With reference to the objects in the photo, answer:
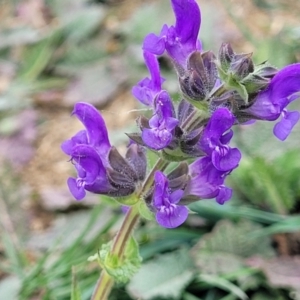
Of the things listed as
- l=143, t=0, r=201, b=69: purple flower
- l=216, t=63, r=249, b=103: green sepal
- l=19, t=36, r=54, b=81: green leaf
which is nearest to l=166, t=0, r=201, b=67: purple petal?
l=143, t=0, r=201, b=69: purple flower

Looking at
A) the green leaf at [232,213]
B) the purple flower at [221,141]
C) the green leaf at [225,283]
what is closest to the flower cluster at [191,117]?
the purple flower at [221,141]

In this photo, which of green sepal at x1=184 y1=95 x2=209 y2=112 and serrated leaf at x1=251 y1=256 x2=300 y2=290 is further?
serrated leaf at x1=251 y1=256 x2=300 y2=290

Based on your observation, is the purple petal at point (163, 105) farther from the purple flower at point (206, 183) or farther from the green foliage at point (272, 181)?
the green foliage at point (272, 181)

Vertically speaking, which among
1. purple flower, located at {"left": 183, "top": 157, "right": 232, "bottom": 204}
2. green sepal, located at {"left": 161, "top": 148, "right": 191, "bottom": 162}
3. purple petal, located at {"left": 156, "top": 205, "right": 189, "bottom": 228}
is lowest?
purple flower, located at {"left": 183, "top": 157, "right": 232, "bottom": 204}

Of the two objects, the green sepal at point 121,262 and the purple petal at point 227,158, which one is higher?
the purple petal at point 227,158

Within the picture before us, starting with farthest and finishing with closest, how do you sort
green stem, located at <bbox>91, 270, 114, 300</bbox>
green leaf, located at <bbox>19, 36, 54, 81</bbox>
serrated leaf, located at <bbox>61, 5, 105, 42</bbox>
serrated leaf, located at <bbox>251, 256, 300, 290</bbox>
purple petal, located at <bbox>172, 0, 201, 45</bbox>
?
1. serrated leaf, located at <bbox>61, 5, 105, 42</bbox>
2. green leaf, located at <bbox>19, 36, 54, 81</bbox>
3. serrated leaf, located at <bbox>251, 256, 300, 290</bbox>
4. green stem, located at <bbox>91, 270, 114, 300</bbox>
5. purple petal, located at <bbox>172, 0, 201, 45</bbox>

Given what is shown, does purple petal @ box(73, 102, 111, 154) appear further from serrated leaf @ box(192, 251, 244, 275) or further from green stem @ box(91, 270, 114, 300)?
serrated leaf @ box(192, 251, 244, 275)

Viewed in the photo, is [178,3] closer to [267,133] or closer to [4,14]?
[267,133]

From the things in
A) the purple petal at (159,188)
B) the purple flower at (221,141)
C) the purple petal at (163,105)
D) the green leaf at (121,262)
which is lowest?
the green leaf at (121,262)

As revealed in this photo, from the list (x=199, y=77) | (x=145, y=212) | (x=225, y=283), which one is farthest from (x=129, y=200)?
(x=225, y=283)
